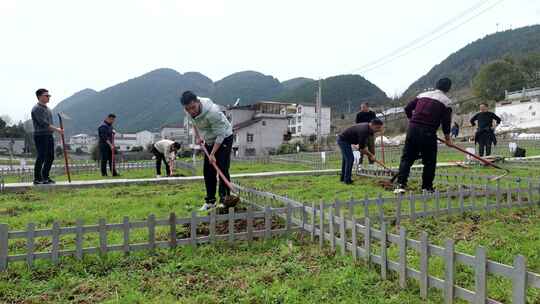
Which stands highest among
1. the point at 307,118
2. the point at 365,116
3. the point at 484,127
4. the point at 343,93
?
the point at 343,93

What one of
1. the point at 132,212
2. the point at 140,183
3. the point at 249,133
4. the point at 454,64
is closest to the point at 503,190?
the point at 132,212

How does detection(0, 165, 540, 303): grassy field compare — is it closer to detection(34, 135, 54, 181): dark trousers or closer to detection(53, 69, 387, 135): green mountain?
detection(34, 135, 54, 181): dark trousers

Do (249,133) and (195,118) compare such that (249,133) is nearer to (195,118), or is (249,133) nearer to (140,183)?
(140,183)

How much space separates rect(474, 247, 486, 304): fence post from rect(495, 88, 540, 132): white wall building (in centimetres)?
4678

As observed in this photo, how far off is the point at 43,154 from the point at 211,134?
15.0ft

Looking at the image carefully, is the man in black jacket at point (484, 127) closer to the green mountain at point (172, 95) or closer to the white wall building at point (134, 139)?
the green mountain at point (172, 95)

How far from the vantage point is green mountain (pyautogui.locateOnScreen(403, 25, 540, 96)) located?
88.0 metres

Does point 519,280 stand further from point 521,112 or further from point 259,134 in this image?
point 521,112

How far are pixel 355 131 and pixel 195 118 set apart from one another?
3.84m

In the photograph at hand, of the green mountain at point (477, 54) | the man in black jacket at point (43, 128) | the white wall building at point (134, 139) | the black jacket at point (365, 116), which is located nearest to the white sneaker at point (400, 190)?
the black jacket at point (365, 116)

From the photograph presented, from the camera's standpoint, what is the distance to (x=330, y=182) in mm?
8039

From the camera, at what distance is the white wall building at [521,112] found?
136 ft

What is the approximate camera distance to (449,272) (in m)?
2.26

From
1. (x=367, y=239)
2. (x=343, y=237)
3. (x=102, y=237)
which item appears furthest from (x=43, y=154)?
(x=367, y=239)
